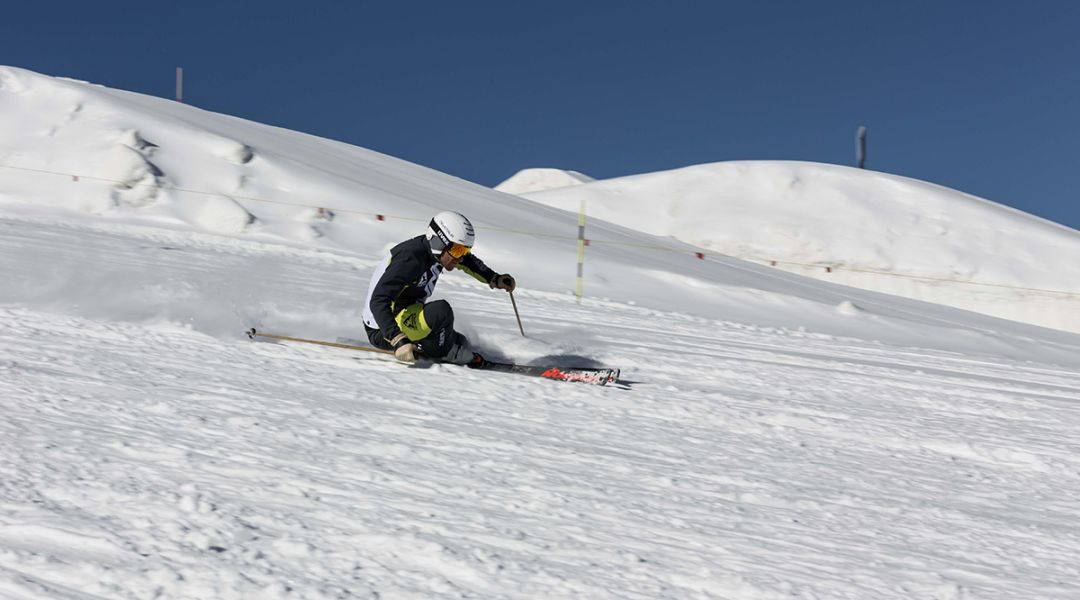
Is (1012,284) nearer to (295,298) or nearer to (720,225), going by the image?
(720,225)

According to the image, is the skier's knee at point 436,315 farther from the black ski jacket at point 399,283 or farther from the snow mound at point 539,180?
the snow mound at point 539,180

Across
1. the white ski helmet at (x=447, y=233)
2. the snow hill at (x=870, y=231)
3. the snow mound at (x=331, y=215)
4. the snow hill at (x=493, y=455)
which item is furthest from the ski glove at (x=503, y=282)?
the snow hill at (x=870, y=231)

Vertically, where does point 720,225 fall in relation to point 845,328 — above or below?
above

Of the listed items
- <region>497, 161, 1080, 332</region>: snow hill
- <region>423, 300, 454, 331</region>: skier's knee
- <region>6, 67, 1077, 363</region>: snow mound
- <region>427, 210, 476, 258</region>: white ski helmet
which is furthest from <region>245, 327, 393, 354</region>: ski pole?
<region>497, 161, 1080, 332</region>: snow hill

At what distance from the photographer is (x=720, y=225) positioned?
34.4 meters

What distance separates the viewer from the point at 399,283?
6.32 meters

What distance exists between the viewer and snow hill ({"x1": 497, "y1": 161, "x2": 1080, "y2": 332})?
3052 centimetres

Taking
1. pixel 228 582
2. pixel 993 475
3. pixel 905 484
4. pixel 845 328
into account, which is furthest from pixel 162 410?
pixel 845 328

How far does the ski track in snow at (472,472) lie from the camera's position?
2.88m

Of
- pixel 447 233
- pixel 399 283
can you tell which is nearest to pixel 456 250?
pixel 447 233

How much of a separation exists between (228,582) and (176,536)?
36 centimetres

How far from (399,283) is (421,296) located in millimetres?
396

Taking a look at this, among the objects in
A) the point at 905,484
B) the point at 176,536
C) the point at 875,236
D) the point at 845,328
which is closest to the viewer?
the point at 176,536

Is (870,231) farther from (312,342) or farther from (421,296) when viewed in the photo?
(312,342)
